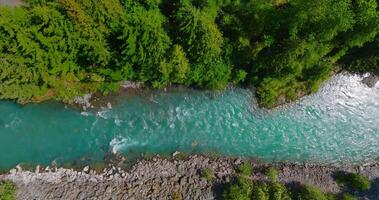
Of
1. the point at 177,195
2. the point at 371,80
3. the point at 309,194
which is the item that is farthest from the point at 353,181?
the point at 177,195

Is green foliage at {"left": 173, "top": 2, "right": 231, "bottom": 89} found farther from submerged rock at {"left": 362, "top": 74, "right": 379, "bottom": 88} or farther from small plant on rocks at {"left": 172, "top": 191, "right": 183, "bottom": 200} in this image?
submerged rock at {"left": 362, "top": 74, "right": 379, "bottom": 88}

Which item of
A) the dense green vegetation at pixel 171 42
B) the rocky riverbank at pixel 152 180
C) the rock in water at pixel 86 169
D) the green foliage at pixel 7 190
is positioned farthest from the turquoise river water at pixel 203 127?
the dense green vegetation at pixel 171 42

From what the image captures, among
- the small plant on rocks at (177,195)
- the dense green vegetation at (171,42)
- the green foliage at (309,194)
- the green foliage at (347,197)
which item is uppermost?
the dense green vegetation at (171,42)

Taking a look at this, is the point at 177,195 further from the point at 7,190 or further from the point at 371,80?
the point at 371,80

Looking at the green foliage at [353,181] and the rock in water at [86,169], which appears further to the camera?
the green foliage at [353,181]

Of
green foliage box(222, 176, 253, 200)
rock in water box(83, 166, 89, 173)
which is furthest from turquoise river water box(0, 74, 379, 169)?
green foliage box(222, 176, 253, 200)

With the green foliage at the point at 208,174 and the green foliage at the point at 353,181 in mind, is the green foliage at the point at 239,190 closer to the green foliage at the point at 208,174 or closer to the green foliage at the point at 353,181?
the green foliage at the point at 208,174

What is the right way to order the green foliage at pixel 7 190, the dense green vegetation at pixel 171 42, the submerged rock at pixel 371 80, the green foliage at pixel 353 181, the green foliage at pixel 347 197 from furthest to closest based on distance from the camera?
1. the submerged rock at pixel 371 80
2. the green foliage at pixel 353 181
3. the green foliage at pixel 347 197
4. the green foliage at pixel 7 190
5. the dense green vegetation at pixel 171 42
